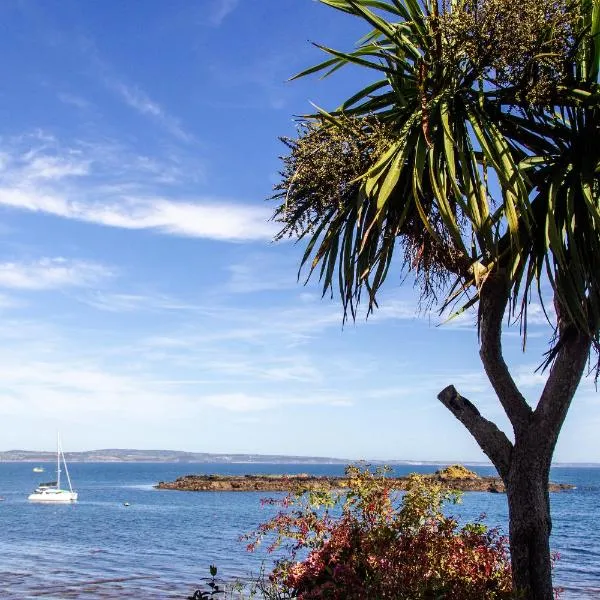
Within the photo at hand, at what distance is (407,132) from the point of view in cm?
757

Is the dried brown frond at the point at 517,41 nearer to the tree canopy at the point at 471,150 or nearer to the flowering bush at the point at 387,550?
the tree canopy at the point at 471,150

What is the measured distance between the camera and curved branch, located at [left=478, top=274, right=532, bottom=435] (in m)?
7.95

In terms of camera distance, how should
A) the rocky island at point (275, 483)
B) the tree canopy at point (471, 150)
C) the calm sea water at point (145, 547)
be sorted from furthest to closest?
the rocky island at point (275, 483) < the calm sea water at point (145, 547) < the tree canopy at point (471, 150)

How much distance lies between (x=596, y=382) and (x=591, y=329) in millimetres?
884

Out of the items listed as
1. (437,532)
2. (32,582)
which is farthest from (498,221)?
(32,582)

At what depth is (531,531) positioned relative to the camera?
24.5 ft

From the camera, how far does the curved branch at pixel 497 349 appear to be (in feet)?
26.1

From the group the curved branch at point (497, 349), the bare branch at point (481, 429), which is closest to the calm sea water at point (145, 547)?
the bare branch at point (481, 429)

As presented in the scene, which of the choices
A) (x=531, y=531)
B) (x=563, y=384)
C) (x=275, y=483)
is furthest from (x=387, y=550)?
(x=275, y=483)

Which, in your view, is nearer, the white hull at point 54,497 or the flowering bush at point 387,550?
the flowering bush at point 387,550

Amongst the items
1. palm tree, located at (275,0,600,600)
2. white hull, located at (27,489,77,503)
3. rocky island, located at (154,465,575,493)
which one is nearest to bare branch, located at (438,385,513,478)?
palm tree, located at (275,0,600,600)

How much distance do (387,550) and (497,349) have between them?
245 cm

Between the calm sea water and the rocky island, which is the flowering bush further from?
the rocky island

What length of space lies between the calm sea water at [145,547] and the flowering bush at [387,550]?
13412 mm
